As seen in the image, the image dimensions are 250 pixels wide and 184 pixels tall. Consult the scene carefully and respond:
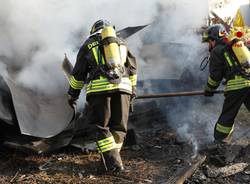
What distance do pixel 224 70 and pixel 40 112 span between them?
254cm

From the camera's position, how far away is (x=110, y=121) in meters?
4.95

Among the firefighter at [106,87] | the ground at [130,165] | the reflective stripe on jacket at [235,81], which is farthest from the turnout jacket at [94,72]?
the reflective stripe on jacket at [235,81]

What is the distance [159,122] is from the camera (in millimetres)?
6379

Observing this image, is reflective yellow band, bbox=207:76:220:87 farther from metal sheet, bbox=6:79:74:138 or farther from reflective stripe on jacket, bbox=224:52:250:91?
metal sheet, bbox=6:79:74:138

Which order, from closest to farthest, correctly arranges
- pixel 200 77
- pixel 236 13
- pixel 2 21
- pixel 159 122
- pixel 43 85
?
pixel 43 85
pixel 2 21
pixel 159 122
pixel 200 77
pixel 236 13

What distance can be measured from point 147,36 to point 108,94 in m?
3.50

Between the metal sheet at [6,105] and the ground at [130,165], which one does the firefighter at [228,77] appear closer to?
the ground at [130,165]

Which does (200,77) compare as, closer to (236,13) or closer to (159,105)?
(159,105)

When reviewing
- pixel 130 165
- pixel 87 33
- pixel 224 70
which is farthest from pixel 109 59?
pixel 87 33

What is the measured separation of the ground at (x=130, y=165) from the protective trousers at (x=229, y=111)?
29cm

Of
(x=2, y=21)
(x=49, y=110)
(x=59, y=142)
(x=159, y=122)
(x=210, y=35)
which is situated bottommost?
(x=159, y=122)

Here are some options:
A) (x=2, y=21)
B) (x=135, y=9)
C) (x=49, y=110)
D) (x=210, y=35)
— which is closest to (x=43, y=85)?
(x=49, y=110)

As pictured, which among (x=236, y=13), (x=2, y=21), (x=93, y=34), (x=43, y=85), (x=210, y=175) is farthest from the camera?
(x=236, y=13)

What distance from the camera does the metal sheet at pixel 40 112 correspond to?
477 centimetres
